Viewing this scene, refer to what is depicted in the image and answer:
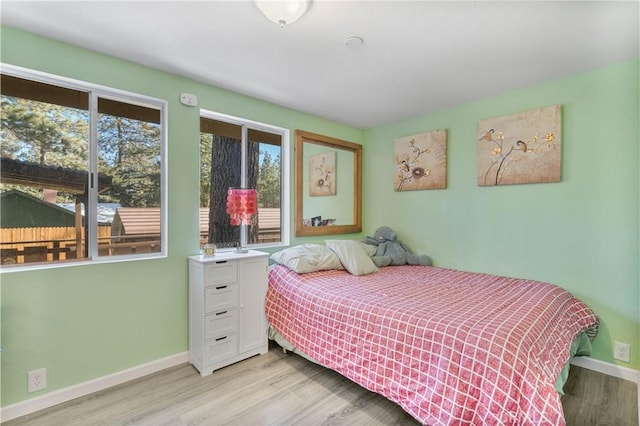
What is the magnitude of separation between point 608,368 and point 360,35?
3.05 meters

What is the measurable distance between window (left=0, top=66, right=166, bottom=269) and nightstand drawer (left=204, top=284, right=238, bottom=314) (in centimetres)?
55

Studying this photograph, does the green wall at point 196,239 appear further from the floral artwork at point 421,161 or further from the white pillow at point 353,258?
the white pillow at point 353,258

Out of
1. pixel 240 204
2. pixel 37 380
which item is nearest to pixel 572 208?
pixel 240 204

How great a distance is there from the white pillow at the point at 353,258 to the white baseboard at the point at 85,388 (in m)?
1.58

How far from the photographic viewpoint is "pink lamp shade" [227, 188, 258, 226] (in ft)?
8.53

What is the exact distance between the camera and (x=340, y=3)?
157 cm

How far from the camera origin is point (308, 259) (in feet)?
8.73

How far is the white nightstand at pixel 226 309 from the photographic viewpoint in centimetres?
225

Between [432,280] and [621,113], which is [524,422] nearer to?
[432,280]

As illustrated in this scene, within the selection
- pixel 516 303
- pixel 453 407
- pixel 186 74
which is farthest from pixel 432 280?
pixel 186 74

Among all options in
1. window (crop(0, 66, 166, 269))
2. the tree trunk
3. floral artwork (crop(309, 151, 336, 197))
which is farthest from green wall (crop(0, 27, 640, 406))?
floral artwork (crop(309, 151, 336, 197))

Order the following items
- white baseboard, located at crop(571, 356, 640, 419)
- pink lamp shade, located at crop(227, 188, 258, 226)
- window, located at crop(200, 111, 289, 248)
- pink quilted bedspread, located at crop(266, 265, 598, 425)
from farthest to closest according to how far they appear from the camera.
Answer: window, located at crop(200, 111, 289, 248), pink lamp shade, located at crop(227, 188, 258, 226), white baseboard, located at crop(571, 356, 640, 419), pink quilted bedspread, located at crop(266, 265, 598, 425)

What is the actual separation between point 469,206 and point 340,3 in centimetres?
227

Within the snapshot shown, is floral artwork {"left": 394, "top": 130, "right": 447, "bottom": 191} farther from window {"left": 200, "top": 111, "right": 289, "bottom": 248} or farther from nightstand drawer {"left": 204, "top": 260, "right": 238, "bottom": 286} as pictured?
nightstand drawer {"left": 204, "top": 260, "right": 238, "bottom": 286}
